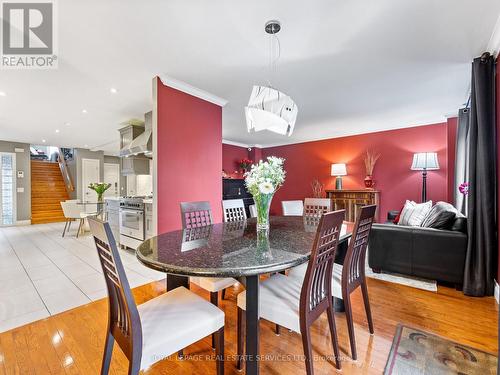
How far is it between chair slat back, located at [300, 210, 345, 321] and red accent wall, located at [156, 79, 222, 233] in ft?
7.14

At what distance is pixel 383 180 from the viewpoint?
17.6 ft

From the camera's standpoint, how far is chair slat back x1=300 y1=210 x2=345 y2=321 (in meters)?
1.16

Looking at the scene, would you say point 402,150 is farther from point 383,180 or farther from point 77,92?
point 77,92

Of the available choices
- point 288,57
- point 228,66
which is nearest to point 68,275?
point 228,66

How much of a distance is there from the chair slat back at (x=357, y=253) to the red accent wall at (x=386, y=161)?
160 inches

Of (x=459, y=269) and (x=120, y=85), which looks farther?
(x=120, y=85)

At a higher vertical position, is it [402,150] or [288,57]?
[288,57]

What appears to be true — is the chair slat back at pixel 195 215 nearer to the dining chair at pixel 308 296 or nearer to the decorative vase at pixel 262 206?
the decorative vase at pixel 262 206

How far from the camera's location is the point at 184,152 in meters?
3.15

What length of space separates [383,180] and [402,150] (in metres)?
0.76

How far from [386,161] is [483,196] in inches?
126

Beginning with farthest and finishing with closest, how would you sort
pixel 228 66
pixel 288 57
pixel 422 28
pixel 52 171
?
1. pixel 52 171
2. pixel 228 66
3. pixel 288 57
4. pixel 422 28

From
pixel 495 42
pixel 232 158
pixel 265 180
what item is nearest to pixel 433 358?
pixel 265 180

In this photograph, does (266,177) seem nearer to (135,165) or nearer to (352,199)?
(135,165)
